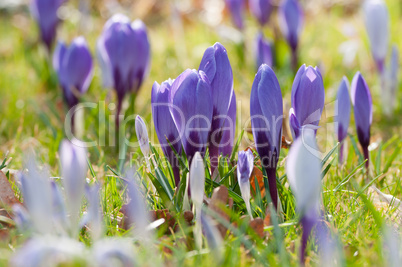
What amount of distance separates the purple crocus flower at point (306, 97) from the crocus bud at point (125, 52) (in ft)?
3.72

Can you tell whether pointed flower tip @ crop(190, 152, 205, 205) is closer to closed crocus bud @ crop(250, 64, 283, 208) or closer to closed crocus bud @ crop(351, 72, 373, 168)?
closed crocus bud @ crop(250, 64, 283, 208)

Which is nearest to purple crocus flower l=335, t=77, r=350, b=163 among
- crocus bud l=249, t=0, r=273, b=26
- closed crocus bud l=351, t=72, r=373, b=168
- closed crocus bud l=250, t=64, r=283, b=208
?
closed crocus bud l=351, t=72, r=373, b=168

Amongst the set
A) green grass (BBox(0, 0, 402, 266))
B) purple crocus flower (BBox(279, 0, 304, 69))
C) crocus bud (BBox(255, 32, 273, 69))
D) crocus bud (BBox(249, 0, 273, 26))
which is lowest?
green grass (BBox(0, 0, 402, 266))

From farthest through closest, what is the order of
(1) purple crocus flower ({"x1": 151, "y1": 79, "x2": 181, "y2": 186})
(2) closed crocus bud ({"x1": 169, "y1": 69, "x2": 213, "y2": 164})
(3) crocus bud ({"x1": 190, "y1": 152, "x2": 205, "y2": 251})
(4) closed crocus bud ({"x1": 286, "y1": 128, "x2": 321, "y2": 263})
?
(1) purple crocus flower ({"x1": 151, "y1": 79, "x2": 181, "y2": 186}) < (2) closed crocus bud ({"x1": 169, "y1": 69, "x2": 213, "y2": 164}) < (3) crocus bud ({"x1": 190, "y1": 152, "x2": 205, "y2": 251}) < (4) closed crocus bud ({"x1": 286, "y1": 128, "x2": 321, "y2": 263})

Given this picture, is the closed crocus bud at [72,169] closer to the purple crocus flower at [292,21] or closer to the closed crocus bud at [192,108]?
the closed crocus bud at [192,108]

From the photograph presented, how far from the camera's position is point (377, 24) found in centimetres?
228

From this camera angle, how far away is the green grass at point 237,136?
3.86 feet

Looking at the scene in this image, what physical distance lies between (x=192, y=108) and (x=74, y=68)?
52.3 inches

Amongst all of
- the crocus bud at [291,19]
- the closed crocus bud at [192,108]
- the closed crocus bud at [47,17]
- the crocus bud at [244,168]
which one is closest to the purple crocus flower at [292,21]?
the crocus bud at [291,19]

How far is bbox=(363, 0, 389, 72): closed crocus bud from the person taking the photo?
2260mm

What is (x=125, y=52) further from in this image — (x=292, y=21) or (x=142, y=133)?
(x=292, y=21)

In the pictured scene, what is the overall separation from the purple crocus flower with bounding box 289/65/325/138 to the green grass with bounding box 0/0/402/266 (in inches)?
6.0

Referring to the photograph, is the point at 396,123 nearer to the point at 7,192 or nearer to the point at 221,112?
the point at 221,112

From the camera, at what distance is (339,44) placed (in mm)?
4035
